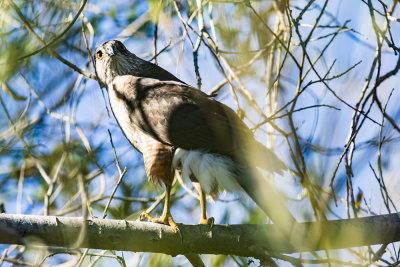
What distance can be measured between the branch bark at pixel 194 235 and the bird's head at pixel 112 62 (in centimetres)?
206

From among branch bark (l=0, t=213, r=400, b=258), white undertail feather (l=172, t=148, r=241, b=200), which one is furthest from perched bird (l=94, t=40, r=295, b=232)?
branch bark (l=0, t=213, r=400, b=258)

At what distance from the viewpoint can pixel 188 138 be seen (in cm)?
361

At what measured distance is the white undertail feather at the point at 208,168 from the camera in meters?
3.44

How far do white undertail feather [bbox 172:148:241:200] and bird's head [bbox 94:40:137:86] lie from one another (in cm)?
130

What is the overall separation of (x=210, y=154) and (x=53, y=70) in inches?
69.3

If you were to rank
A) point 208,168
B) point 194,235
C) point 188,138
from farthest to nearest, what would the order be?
1. point 188,138
2. point 208,168
3. point 194,235

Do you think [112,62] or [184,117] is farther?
[112,62]

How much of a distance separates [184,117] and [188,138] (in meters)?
0.19

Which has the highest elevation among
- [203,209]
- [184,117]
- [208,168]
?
[184,117]

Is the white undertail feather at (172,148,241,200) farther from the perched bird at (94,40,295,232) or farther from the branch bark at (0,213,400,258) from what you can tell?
the branch bark at (0,213,400,258)

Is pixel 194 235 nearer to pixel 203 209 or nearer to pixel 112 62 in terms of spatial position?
pixel 203 209

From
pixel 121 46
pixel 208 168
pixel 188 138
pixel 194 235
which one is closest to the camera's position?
pixel 194 235

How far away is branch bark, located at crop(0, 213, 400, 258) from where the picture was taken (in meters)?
2.34

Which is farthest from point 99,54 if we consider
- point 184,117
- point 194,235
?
point 194,235
